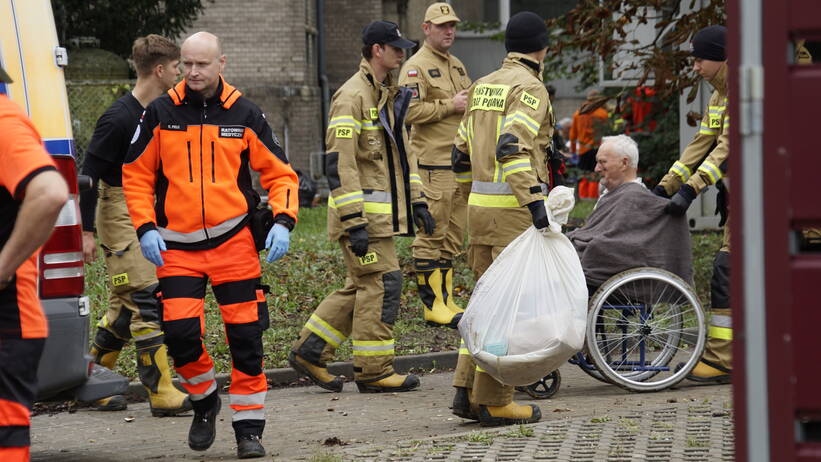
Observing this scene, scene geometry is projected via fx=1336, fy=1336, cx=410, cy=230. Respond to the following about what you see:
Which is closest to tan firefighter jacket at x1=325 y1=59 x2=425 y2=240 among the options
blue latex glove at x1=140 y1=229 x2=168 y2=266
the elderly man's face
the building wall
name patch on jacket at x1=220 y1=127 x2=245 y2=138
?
the elderly man's face

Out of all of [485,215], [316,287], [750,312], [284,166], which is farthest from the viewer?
[316,287]

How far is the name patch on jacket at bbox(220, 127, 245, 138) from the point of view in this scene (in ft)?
19.8

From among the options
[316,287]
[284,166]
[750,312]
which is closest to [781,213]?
[750,312]

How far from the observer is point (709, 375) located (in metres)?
7.75

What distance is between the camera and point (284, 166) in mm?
6152

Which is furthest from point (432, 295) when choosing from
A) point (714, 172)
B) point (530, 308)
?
point (530, 308)

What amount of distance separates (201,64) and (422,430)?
2.12 metres

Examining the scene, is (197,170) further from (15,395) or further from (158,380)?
(15,395)

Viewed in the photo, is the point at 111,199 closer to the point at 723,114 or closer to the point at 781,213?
the point at 723,114

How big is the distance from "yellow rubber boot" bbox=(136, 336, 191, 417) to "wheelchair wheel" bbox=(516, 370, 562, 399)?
189 centimetres

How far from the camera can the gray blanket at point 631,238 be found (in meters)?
7.43

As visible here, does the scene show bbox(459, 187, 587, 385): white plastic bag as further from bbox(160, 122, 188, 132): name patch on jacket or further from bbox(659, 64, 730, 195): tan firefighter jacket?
bbox(160, 122, 188, 132): name patch on jacket

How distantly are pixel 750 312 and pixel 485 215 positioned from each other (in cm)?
411

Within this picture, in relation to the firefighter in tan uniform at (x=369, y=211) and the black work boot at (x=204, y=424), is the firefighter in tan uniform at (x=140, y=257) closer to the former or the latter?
the firefighter in tan uniform at (x=369, y=211)
